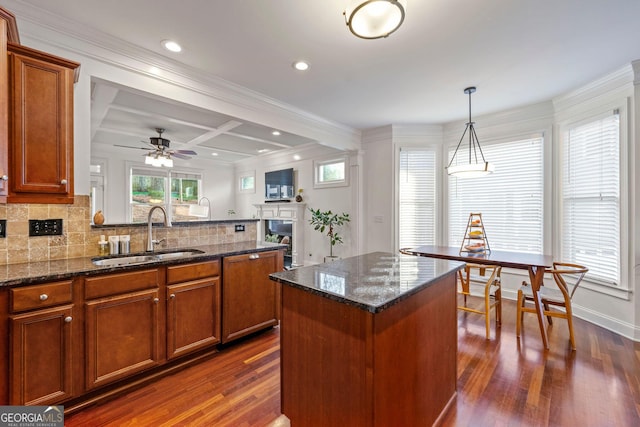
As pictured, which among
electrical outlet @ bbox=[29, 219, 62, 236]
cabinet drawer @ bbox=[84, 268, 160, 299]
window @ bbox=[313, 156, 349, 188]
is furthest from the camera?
window @ bbox=[313, 156, 349, 188]

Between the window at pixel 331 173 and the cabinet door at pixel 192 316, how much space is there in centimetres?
343

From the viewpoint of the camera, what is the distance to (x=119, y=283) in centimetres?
189

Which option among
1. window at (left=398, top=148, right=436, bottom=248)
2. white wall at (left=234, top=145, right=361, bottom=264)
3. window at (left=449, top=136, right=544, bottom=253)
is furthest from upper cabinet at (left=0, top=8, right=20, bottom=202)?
window at (left=449, top=136, right=544, bottom=253)

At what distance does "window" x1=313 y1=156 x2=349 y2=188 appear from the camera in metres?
5.32

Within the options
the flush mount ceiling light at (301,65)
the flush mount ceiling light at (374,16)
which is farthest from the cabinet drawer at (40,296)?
the flush mount ceiling light at (301,65)

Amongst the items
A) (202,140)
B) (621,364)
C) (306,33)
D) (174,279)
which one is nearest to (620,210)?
(621,364)

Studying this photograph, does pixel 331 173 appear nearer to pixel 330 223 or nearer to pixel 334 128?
pixel 330 223

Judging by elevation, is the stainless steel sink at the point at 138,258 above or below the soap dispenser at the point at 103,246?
below

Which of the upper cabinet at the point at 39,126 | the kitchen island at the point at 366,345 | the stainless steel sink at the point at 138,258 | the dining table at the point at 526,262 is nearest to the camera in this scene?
the kitchen island at the point at 366,345

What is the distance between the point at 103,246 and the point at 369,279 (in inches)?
85.4

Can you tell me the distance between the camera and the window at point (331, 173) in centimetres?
532

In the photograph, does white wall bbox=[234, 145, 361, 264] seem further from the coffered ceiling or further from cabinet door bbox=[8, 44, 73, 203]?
cabinet door bbox=[8, 44, 73, 203]

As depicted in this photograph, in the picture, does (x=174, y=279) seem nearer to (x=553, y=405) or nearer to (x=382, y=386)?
(x=382, y=386)

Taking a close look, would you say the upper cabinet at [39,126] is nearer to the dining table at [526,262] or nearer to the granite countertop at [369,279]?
the granite countertop at [369,279]
